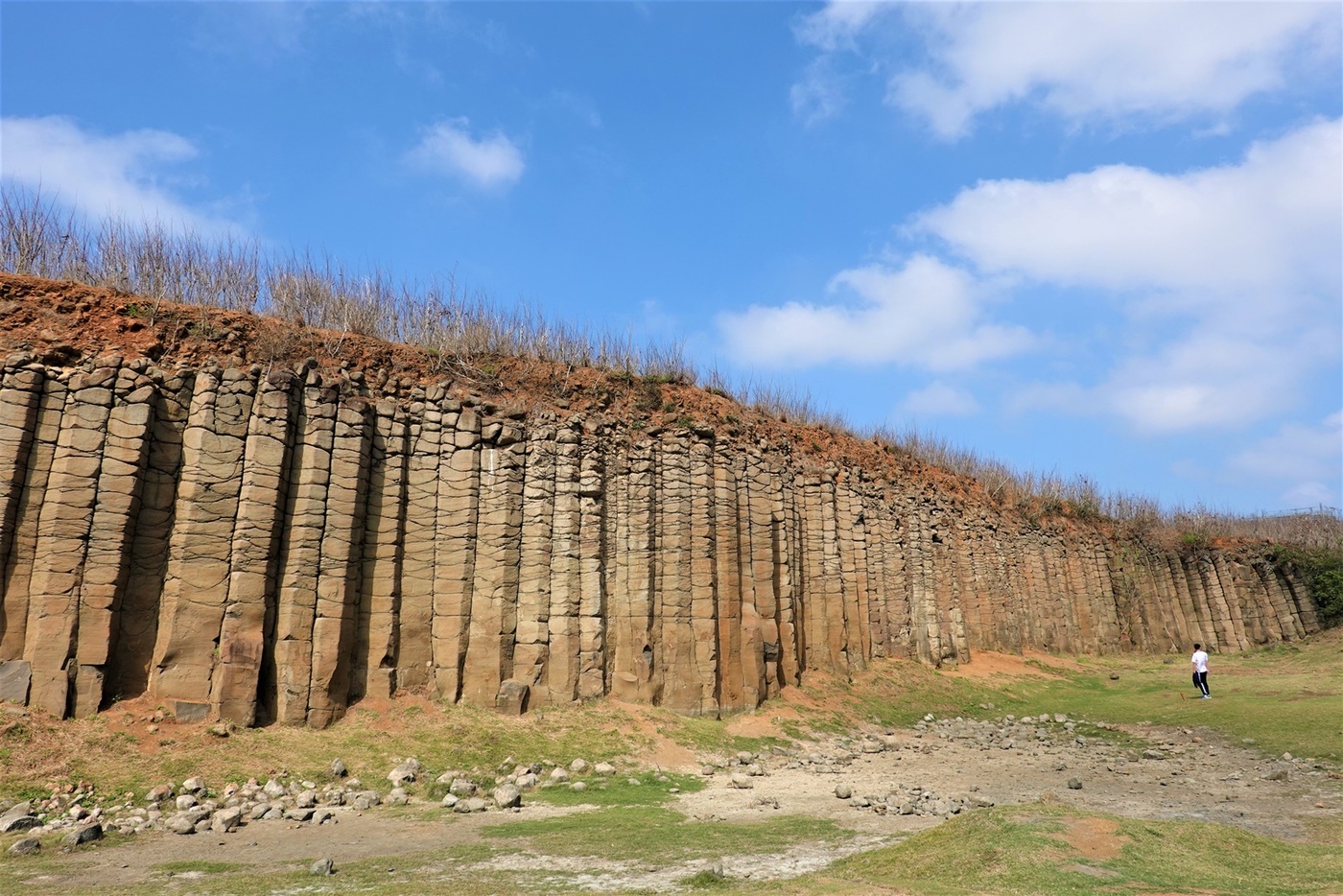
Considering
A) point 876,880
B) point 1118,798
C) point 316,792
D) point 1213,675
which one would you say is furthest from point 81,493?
point 1213,675

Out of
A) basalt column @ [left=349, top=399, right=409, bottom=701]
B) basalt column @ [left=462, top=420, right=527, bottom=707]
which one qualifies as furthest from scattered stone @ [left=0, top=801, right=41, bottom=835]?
basalt column @ [left=462, top=420, right=527, bottom=707]

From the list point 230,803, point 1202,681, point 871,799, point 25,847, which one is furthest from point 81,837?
point 1202,681

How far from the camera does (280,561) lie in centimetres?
1473

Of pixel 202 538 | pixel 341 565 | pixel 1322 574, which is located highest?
pixel 1322 574

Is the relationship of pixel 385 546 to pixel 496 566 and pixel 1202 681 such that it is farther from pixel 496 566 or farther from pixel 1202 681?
pixel 1202 681

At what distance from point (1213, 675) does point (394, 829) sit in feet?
81.2

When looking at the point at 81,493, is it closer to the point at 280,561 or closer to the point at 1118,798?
the point at 280,561

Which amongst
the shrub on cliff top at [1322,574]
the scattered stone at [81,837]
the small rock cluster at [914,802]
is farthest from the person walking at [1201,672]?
the scattered stone at [81,837]

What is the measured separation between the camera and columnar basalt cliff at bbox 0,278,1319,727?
13.2 metres

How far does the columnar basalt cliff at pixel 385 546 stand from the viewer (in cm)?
1323

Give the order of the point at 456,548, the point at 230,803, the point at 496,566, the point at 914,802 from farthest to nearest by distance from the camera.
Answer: the point at 496,566 < the point at 456,548 < the point at 914,802 < the point at 230,803

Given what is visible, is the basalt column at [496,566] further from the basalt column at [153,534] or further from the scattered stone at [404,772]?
the basalt column at [153,534]

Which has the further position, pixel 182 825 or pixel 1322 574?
pixel 1322 574

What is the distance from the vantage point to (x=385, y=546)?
1602 centimetres
